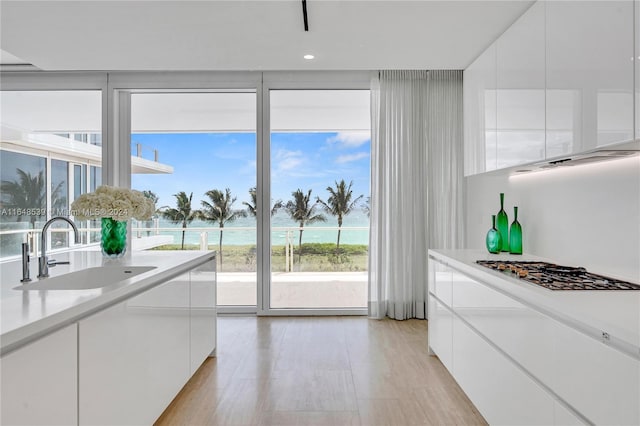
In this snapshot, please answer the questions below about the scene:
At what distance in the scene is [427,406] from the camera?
7.66ft

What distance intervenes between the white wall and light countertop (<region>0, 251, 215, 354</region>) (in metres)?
2.39

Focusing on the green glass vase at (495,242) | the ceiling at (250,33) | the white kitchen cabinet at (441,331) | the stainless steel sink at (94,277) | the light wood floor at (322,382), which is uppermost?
the ceiling at (250,33)

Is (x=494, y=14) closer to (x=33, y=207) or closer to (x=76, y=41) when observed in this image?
(x=76, y=41)

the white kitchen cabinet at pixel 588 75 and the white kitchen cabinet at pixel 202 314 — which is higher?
the white kitchen cabinet at pixel 588 75

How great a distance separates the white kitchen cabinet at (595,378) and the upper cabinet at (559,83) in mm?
859

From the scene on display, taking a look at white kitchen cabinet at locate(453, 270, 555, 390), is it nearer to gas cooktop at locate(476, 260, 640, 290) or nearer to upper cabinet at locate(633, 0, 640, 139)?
gas cooktop at locate(476, 260, 640, 290)

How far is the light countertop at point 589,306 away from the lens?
Answer: 1099 millimetres

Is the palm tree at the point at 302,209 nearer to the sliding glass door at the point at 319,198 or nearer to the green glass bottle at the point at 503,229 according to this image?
the sliding glass door at the point at 319,198

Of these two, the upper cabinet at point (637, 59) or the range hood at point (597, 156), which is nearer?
the upper cabinet at point (637, 59)

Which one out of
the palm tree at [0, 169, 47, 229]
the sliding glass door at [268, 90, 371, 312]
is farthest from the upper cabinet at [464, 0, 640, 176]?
the palm tree at [0, 169, 47, 229]

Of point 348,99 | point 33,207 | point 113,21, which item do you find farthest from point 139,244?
point 348,99

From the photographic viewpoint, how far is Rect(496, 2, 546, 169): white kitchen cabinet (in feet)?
7.20

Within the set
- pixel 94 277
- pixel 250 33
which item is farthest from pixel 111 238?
pixel 250 33

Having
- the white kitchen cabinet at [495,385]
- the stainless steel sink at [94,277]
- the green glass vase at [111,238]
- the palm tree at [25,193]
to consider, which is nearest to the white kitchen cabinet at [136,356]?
the stainless steel sink at [94,277]
